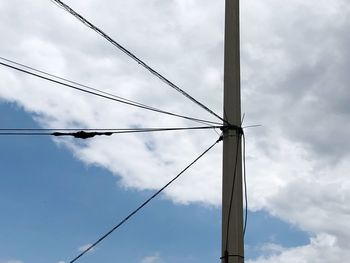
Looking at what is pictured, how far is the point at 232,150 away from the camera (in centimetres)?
984

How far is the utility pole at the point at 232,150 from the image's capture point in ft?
30.1

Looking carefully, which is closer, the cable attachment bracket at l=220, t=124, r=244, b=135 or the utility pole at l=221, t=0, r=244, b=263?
the utility pole at l=221, t=0, r=244, b=263

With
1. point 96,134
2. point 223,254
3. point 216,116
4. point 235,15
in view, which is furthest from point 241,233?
point 235,15

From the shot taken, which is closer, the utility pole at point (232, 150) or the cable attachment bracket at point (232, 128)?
the utility pole at point (232, 150)

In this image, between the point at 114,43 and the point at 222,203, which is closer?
the point at 222,203

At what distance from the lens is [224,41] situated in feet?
35.1

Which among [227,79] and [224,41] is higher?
[224,41]

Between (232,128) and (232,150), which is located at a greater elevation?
(232,128)

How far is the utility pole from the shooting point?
9.16m

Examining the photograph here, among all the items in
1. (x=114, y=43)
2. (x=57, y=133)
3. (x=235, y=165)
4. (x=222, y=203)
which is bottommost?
(x=222, y=203)

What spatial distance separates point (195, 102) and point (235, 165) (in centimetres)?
188

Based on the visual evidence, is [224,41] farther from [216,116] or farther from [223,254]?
[223,254]

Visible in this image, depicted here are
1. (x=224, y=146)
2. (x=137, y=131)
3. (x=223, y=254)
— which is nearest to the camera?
(x=223, y=254)

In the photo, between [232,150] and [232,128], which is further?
[232,128]
